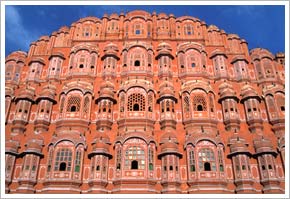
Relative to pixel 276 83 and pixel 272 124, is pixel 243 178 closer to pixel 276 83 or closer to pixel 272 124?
pixel 272 124

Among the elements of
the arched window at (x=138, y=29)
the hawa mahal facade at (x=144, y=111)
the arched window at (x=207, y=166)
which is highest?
the arched window at (x=138, y=29)

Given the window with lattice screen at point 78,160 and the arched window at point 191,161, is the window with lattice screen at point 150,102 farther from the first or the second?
the window with lattice screen at point 78,160

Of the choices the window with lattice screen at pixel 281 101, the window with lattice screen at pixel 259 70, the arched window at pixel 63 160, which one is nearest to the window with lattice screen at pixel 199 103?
the window with lattice screen at pixel 281 101

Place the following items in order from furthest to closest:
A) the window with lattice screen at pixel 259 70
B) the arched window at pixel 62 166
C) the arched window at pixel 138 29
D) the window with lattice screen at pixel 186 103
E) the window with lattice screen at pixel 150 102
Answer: the arched window at pixel 138 29 → the window with lattice screen at pixel 259 70 → the window with lattice screen at pixel 186 103 → the window with lattice screen at pixel 150 102 → the arched window at pixel 62 166

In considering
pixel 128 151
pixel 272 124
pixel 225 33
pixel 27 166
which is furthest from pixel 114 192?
pixel 225 33

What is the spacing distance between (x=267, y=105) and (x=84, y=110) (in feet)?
45.6

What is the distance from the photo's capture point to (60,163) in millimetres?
19844

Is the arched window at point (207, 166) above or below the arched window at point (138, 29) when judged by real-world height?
below

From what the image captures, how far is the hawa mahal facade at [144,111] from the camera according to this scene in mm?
19250

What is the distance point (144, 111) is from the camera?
71.6 ft

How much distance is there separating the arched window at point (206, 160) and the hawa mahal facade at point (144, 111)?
0.07m

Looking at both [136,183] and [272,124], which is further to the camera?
[272,124]

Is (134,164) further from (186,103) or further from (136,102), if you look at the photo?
(186,103)

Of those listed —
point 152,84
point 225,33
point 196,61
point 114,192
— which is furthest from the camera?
point 225,33
